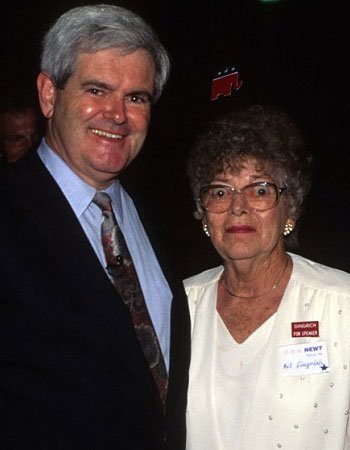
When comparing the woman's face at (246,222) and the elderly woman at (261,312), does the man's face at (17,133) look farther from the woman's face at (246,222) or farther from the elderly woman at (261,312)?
the woman's face at (246,222)

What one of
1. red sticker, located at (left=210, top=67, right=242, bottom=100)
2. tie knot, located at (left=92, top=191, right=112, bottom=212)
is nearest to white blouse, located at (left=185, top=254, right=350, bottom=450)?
tie knot, located at (left=92, top=191, right=112, bottom=212)

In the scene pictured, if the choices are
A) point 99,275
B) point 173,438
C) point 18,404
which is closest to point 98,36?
point 99,275

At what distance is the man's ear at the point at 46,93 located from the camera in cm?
240

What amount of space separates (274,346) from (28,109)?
8.16ft

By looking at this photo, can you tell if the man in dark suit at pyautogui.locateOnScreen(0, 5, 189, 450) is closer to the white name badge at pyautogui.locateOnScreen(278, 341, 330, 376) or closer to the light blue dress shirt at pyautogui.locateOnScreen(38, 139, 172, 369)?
the light blue dress shirt at pyautogui.locateOnScreen(38, 139, 172, 369)

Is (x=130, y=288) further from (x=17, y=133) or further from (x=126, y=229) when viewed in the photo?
(x=17, y=133)

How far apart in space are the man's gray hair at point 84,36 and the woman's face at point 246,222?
714mm

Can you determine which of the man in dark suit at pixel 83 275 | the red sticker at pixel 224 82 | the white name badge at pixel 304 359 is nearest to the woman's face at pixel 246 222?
the man in dark suit at pixel 83 275

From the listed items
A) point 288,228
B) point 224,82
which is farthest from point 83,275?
point 224,82

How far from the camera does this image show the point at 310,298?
266 centimetres

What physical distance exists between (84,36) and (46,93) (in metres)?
0.29

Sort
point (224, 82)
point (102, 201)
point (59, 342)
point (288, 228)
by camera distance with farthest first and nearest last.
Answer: point (224, 82)
point (288, 228)
point (102, 201)
point (59, 342)

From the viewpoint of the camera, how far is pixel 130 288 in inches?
88.7

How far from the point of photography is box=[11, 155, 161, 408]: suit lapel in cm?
203
